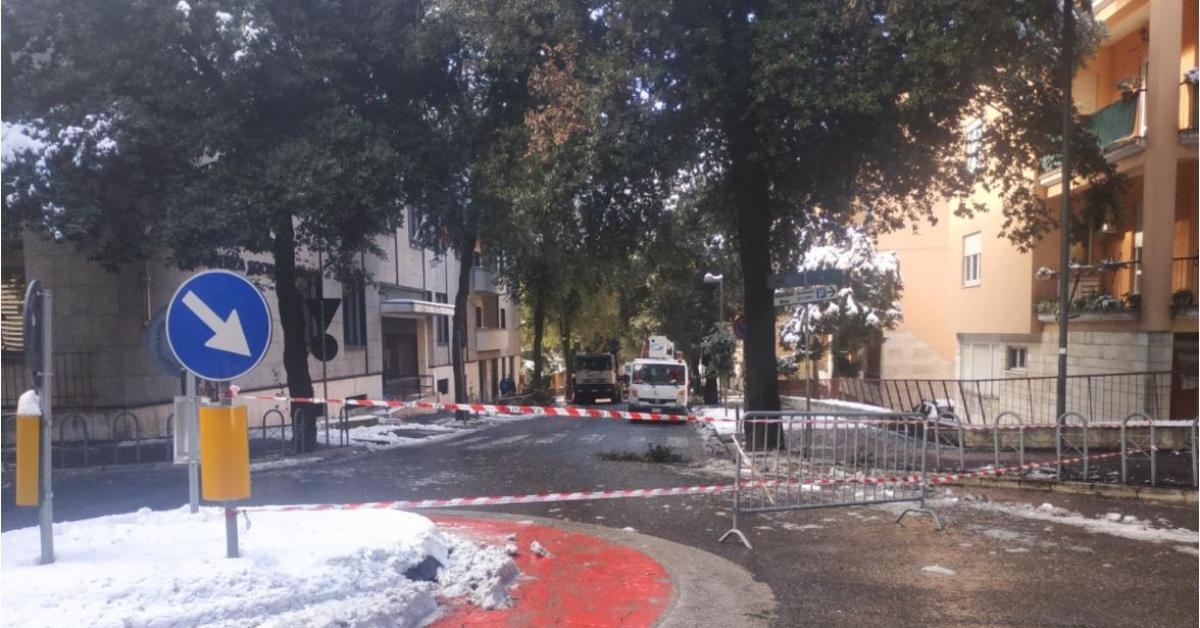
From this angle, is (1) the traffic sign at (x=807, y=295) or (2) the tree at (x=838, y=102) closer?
(2) the tree at (x=838, y=102)

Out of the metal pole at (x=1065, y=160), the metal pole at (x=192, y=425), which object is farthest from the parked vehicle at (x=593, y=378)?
the metal pole at (x=192, y=425)

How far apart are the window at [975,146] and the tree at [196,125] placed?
9381mm

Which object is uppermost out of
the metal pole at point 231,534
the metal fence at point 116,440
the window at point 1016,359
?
the metal pole at point 231,534

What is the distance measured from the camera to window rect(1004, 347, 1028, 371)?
20.1m

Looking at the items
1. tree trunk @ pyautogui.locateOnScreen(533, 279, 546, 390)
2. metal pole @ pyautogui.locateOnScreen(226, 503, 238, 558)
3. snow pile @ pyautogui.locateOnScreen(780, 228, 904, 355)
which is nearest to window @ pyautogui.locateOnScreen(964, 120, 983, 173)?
metal pole @ pyautogui.locateOnScreen(226, 503, 238, 558)

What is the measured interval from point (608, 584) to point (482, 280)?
35.2m

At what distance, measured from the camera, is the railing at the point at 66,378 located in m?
16.4

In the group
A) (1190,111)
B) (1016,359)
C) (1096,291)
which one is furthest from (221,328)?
(1016,359)

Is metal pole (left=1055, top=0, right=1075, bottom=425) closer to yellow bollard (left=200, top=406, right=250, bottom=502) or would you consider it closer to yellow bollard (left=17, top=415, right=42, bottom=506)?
yellow bollard (left=200, top=406, right=250, bottom=502)

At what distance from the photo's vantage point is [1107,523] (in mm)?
8719

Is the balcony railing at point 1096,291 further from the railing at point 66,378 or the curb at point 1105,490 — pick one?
the railing at point 66,378

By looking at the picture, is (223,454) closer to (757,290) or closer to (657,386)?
(757,290)

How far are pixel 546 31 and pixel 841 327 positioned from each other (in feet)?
68.8

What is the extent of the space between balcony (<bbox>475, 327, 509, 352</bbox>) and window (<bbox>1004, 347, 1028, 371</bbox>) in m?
26.4
